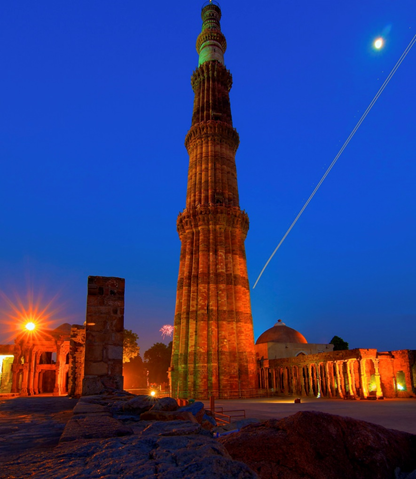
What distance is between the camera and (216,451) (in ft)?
7.84

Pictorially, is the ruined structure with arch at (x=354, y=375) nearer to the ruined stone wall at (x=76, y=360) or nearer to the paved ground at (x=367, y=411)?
the paved ground at (x=367, y=411)

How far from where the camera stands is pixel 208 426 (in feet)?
27.8

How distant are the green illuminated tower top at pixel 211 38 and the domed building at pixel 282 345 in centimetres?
3428

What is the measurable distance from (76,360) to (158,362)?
60534 millimetres

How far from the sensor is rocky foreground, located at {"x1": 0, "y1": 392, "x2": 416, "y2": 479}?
6.82 ft

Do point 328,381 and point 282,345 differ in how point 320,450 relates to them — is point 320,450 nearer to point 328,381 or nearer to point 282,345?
point 328,381

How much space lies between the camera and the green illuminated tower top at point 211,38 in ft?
148

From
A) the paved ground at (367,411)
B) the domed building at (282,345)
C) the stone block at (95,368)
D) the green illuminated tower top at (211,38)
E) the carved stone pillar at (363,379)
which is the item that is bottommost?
the paved ground at (367,411)

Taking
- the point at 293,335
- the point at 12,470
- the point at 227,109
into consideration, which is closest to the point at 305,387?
the point at 293,335

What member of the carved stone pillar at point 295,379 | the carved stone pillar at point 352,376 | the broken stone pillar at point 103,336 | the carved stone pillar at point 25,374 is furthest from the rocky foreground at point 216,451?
the carved stone pillar at point 295,379

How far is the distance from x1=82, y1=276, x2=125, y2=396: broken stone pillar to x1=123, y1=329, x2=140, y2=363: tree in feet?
140

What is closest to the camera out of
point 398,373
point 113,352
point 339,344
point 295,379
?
point 113,352

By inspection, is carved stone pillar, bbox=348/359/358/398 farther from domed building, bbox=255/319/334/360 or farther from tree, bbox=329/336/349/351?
tree, bbox=329/336/349/351

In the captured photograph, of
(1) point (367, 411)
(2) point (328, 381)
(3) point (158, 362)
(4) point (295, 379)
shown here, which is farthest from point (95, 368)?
(3) point (158, 362)
